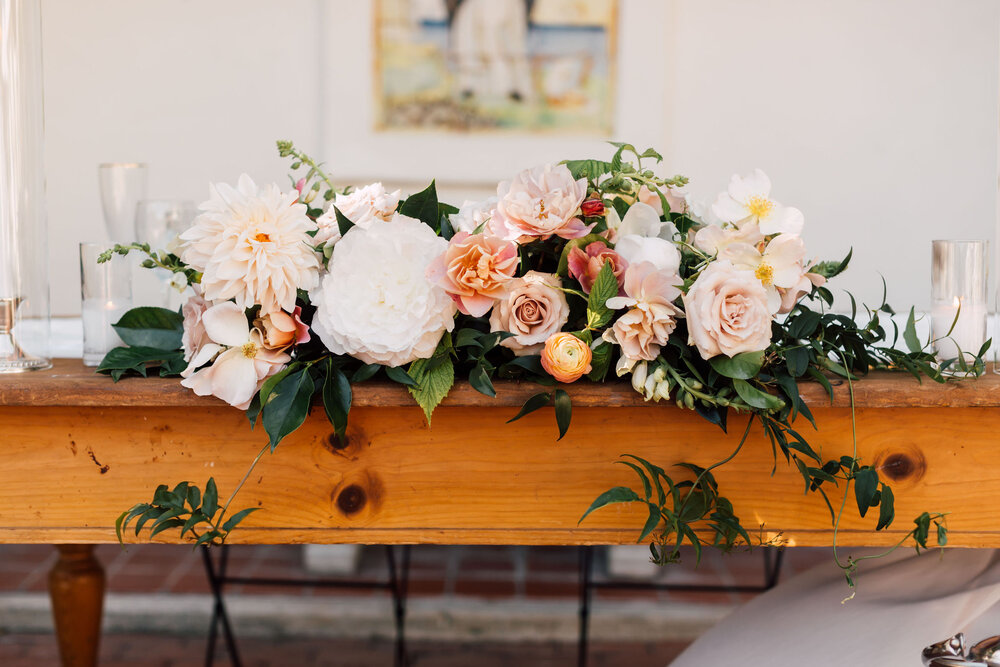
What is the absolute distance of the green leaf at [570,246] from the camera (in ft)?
2.58

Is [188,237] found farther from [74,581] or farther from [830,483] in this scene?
[74,581]

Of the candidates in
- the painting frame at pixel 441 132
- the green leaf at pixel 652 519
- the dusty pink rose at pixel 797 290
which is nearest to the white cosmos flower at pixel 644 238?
the dusty pink rose at pixel 797 290

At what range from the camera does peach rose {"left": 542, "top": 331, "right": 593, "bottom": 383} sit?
71 centimetres

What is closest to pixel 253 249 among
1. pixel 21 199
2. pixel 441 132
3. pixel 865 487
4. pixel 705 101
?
pixel 21 199

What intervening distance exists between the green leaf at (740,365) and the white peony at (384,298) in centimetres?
25

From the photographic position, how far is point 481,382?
2.38 feet

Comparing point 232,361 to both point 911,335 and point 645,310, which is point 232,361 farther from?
point 911,335

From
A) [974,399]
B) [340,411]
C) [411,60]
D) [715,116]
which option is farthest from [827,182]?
[340,411]

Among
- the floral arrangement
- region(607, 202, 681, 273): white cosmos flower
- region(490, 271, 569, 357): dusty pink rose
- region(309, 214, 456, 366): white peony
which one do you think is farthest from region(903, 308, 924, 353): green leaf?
region(309, 214, 456, 366): white peony

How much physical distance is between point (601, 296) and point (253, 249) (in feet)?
1.05

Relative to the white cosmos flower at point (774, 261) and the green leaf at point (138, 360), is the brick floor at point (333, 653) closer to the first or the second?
the green leaf at point (138, 360)

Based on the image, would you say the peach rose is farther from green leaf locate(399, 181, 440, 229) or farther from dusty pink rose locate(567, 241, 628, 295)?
green leaf locate(399, 181, 440, 229)

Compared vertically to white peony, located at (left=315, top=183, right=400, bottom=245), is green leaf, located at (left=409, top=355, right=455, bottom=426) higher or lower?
lower

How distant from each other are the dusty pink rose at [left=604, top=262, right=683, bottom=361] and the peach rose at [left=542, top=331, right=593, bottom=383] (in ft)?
0.14
